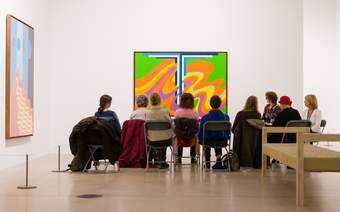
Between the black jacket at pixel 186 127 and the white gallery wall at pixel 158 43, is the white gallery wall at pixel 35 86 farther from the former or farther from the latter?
the black jacket at pixel 186 127

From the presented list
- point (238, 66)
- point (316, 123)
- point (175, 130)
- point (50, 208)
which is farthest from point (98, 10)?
point (50, 208)

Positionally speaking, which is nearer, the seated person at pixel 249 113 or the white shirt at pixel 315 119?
the seated person at pixel 249 113

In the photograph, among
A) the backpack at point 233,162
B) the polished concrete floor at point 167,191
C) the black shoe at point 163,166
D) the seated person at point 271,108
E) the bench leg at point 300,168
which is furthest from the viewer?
the seated person at point 271,108

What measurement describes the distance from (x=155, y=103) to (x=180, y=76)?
9.10 feet

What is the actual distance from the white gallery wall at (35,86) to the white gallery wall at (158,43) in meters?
0.45

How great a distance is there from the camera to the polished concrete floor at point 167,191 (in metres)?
5.23

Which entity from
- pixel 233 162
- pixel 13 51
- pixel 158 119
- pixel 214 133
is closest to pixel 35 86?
pixel 13 51

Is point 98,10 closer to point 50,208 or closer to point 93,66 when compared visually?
point 93,66

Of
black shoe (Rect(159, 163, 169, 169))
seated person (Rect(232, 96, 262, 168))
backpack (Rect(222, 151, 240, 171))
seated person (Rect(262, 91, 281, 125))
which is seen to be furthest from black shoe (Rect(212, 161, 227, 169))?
seated person (Rect(262, 91, 281, 125))

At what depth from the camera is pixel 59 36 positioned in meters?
11.6

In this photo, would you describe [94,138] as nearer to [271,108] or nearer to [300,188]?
[271,108]

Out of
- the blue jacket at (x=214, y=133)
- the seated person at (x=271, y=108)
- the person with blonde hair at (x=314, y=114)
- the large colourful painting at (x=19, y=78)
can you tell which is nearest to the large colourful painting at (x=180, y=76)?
the seated person at (x=271, y=108)

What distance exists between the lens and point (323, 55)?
16906 mm

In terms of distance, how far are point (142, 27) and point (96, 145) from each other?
4.09 m
